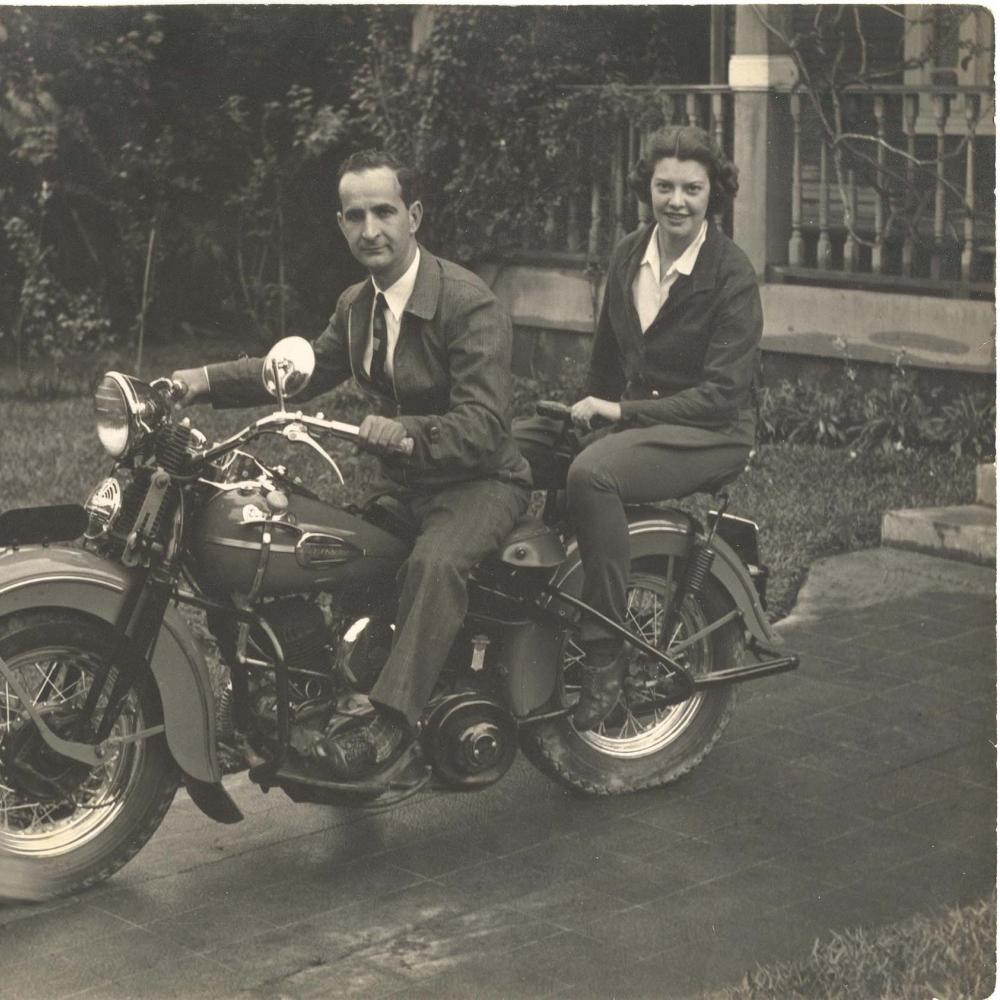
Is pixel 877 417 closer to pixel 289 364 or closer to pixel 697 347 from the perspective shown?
pixel 697 347

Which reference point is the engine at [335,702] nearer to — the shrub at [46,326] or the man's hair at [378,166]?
the man's hair at [378,166]

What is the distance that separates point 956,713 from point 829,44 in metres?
6.63

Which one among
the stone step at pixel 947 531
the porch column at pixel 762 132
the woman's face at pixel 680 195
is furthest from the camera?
the porch column at pixel 762 132

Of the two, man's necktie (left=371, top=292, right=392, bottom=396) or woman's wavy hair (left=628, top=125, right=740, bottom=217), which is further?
woman's wavy hair (left=628, top=125, right=740, bottom=217)

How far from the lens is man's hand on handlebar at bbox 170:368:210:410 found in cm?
454

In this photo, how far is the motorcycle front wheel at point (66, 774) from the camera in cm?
429

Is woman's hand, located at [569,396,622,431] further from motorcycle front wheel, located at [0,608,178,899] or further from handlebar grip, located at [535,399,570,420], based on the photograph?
motorcycle front wheel, located at [0,608,178,899]

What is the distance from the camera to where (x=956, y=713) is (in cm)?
599

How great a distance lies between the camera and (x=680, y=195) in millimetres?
5188

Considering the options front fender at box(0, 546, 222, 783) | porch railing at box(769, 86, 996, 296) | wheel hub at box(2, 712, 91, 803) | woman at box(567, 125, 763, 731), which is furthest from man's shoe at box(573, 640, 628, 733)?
porch railing at box(769, 86, 996, 296)

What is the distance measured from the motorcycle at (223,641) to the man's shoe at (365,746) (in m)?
0.03

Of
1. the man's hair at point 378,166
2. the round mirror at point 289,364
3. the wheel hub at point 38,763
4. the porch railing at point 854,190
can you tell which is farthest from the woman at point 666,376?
the porch railing at point 854,190

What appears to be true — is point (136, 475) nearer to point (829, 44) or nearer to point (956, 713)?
point (956, 713)

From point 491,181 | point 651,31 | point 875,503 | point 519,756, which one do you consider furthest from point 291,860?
point 651,31
